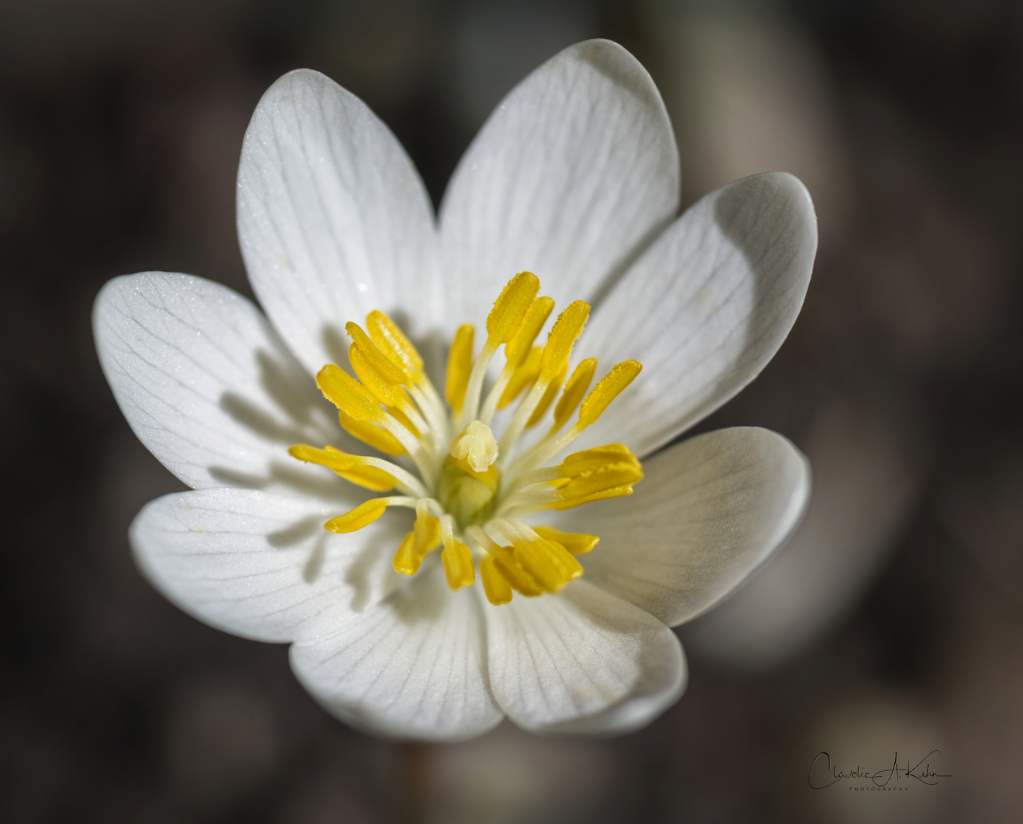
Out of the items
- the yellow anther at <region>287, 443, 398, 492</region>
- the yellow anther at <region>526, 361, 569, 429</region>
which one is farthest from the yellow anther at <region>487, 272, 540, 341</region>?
the yellow anther at <region>287, 443, 398, 492</region>

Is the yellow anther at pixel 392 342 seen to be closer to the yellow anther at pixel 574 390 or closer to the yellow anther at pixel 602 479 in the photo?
the yellow anther at pixel 574 390

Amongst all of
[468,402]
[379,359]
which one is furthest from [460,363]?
[379,359]

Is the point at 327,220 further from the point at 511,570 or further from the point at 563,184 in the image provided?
the point at 511,570

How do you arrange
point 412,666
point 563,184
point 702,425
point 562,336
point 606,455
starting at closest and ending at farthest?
point 412,666 → point 606,455 → point 562,336 → point 563,184 → point 702,425

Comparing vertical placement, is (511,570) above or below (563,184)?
below

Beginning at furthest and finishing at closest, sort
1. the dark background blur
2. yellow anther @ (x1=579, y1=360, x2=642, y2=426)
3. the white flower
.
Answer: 1. the dark background blur
2. yellow anther @ (x1=579, y1=360, x2=642, y2=426)
3. the white flower

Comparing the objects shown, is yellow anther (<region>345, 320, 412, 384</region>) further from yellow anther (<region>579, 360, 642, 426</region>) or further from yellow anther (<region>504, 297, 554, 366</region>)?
yellow anther (<region>579, 360, 642, 426</region>)
